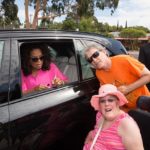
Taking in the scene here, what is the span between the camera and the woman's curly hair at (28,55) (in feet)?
11.1

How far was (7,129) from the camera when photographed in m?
2.68

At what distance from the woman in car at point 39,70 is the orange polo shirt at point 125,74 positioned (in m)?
0.43

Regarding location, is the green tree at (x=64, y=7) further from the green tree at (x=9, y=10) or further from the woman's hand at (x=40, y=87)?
the woman's hand at (x=40, y=87)

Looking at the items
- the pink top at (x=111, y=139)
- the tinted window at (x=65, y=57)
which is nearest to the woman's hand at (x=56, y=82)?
the tinted window at (x=65, y=57)

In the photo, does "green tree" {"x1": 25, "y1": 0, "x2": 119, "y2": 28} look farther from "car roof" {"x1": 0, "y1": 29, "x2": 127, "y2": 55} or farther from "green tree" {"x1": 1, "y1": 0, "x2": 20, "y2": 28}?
"car roof" {"x1": 0, "y1": 29, "x2": 127, "y2": 55}

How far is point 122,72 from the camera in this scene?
12.5 feet

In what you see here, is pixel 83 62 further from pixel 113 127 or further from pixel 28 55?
pixel 113 127

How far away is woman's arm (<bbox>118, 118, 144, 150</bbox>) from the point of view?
8.89ft

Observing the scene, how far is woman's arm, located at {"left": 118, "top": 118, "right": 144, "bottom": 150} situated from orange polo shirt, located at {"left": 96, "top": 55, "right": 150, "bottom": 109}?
1031 millimetres

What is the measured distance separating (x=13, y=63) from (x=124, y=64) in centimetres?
127

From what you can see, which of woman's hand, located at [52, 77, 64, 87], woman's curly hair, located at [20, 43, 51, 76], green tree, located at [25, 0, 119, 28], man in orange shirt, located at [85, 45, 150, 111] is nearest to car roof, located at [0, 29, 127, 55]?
woman's curly hair, located at [20, 43, 51, 76]

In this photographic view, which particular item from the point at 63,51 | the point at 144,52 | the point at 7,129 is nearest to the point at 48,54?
the point at 63,51

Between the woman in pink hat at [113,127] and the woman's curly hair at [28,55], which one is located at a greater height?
the woman's curly hair at [28,55]

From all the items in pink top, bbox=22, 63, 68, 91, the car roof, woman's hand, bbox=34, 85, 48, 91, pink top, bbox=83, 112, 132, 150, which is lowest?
pink top, bbox=83, 112, 132, 150
